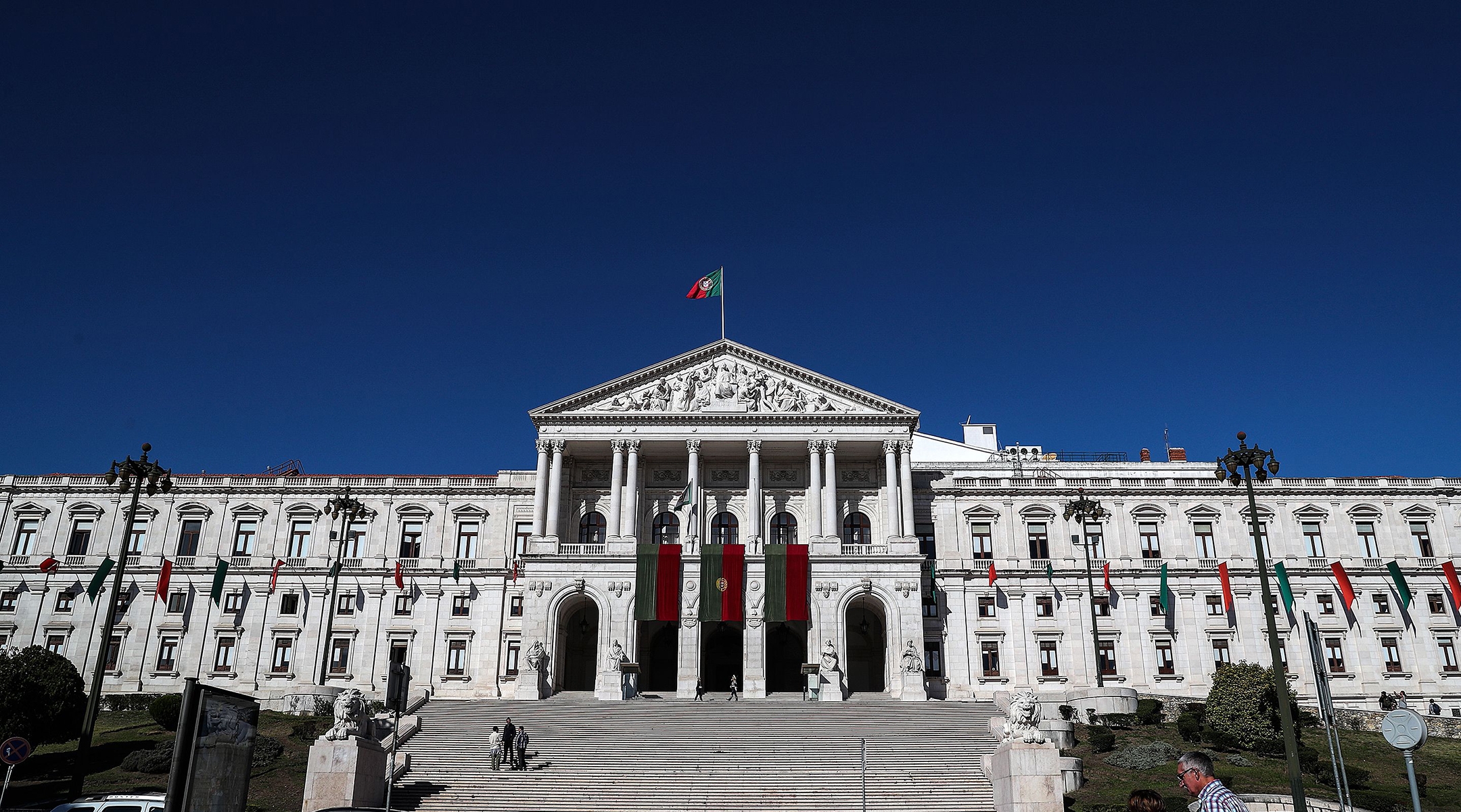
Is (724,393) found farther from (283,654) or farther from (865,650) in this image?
(283,654)

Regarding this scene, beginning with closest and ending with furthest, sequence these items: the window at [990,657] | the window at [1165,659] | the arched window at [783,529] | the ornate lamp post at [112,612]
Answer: the ornate lamp post at [112,612], the window at [1165,659], the window at [990,657], the arched window at [783,529]

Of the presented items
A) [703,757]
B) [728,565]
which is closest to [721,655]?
[728,565]

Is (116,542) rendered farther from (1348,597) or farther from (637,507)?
(1348,597)

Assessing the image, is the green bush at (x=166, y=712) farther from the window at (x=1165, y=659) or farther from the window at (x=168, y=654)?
the window at (x=1165, y=659)

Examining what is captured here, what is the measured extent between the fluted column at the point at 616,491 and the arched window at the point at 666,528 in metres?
Answer: 3.51

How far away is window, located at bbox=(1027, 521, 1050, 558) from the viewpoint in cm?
5928

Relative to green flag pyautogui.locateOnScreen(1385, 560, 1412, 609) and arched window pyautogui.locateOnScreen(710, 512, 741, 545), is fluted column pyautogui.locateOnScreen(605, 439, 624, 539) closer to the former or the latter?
arched window pyautogui.locateOnScreen(710, 512, 741, 545)

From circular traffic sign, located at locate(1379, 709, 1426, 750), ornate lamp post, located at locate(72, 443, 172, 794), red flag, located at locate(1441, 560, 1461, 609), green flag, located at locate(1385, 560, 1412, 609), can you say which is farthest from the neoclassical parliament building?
circular traffic sign, located at locate(1379, 709, 1426, 750)

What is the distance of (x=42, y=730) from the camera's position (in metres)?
36.2

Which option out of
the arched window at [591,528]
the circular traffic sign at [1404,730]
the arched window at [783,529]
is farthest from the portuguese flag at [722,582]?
the circular traffic sign at [1404,730]

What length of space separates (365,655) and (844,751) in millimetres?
30781

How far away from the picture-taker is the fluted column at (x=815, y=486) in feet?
188

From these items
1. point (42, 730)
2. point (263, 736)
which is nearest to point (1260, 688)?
point (263, 736)

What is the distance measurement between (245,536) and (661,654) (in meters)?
25.2
